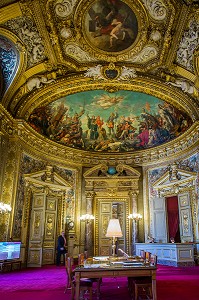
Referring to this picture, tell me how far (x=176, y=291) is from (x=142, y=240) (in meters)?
8.19

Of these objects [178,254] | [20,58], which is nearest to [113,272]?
[178,254]

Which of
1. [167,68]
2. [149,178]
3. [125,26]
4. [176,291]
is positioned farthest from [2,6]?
[149,178]

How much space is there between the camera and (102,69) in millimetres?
12578

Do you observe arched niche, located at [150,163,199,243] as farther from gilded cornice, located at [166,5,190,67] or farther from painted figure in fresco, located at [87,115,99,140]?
gilded cornice, located at [166,5,190,67]

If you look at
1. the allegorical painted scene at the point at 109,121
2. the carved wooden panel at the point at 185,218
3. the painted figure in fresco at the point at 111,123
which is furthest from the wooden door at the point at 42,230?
the carved wooden panel at the point at 185,218

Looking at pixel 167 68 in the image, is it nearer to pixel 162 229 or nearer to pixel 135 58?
pixel 135 58

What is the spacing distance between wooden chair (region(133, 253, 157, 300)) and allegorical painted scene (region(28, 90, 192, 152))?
936 cm

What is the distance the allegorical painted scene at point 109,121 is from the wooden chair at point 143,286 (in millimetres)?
9362

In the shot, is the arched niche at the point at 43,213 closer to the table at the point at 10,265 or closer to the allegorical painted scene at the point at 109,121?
the table at the point at 10,265

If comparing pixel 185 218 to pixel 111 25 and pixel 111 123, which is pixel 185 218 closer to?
pixel 111 123

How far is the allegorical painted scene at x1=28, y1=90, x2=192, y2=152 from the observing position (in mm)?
14094

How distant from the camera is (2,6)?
8.72 meters

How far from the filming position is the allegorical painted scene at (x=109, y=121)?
1409 cm

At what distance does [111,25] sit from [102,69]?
2.24m
